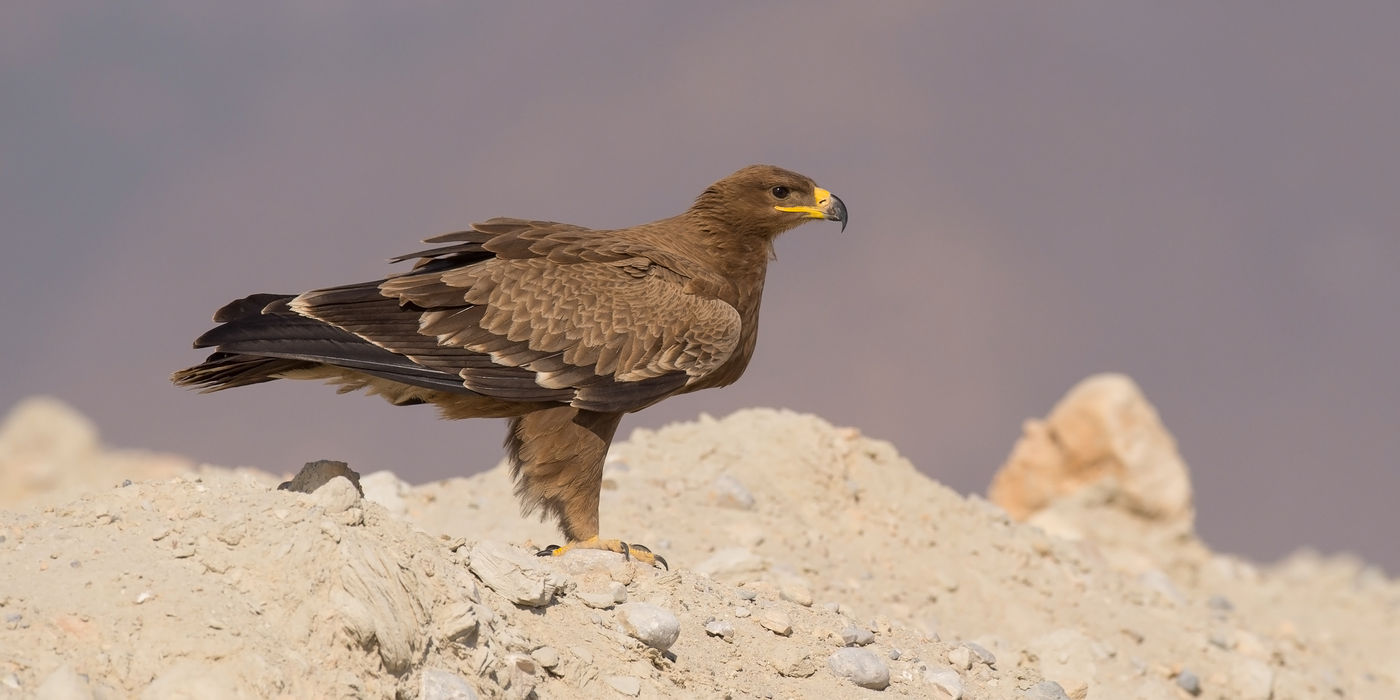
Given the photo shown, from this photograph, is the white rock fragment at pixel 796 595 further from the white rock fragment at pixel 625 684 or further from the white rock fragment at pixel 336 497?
the white rock fragment at pixel 336 497

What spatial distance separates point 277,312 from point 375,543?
2214 millimetres

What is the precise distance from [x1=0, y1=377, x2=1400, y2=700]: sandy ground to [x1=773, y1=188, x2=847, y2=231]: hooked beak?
2555 millimetres

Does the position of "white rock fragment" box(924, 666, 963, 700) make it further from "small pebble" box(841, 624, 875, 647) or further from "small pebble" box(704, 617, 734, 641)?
"small pebble" box(704, 617, 734, 641)

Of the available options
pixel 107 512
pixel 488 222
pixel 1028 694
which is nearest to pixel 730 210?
pixel 488 222

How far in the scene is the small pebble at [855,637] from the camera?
7.86m

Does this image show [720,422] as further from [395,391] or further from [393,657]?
[393,657]

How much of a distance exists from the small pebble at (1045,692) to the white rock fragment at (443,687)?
3483 mm

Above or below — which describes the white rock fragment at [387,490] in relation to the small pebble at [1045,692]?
below

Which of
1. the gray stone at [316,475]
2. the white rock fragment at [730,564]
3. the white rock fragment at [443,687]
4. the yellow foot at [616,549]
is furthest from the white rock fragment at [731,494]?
the white rock fragment at [443,687]

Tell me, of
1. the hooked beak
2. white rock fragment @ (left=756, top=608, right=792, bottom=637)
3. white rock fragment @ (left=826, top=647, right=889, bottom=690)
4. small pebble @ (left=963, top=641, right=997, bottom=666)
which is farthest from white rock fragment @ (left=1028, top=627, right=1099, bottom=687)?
the hooked beak

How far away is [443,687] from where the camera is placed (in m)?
6.01

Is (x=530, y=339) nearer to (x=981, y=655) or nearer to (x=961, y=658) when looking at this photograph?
(x=961, y=658)

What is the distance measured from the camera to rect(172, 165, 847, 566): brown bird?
824 cm

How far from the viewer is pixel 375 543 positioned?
6559mm
